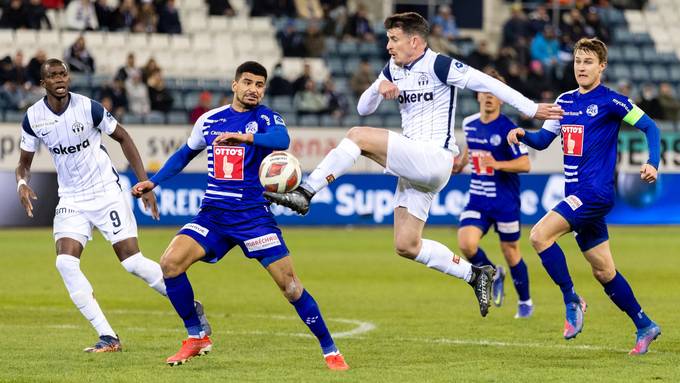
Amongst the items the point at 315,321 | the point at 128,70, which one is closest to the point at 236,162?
the point at 315,321

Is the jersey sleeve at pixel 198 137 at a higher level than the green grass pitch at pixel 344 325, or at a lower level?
higher

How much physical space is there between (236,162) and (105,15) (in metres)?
18.7

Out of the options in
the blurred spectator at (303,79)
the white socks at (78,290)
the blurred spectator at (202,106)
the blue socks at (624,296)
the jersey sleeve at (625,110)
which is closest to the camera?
A: the jersey sleeve at (625,110)

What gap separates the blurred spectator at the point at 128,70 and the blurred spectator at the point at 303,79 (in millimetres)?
3357

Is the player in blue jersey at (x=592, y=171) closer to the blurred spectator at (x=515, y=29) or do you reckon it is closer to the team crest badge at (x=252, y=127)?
the team crest badge at (x=252, y=127)

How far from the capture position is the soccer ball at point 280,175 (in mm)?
8445

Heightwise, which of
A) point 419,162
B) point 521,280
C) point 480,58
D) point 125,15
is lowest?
point 521,280

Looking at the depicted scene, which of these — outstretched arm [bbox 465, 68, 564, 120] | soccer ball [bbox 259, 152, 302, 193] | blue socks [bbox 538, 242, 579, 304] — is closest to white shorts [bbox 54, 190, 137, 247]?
soccer ball [bbox 259, 152, 302, 193]

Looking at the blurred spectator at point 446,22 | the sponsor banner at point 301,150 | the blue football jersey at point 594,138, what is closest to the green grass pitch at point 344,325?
the blue football jersey at point 594,138

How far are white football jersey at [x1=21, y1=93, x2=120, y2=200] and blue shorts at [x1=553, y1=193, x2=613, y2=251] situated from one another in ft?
11.6

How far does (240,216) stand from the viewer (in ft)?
29.5

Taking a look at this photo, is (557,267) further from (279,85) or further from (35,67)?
(279,85)

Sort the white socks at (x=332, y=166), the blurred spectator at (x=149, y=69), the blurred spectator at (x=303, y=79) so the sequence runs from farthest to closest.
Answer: the blurred spectator at (x=303, y=79) < the blurred spectator at (x=149, y=69) < the white socks at (x=332, y=166)

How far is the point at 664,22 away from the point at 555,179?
10.6 m
